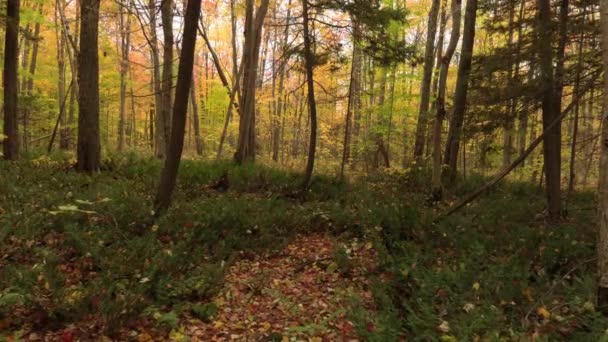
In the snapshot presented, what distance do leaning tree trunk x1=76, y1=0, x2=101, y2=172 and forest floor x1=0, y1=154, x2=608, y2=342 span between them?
654 millimetres

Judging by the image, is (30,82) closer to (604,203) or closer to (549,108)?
(549,108)

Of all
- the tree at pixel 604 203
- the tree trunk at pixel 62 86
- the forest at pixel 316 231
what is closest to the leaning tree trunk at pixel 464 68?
the forest at pixel 316 231

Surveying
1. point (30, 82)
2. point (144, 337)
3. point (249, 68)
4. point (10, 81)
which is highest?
point (30, 82)

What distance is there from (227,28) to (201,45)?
3031 millimetres

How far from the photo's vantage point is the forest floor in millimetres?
4219

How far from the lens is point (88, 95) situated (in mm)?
9852

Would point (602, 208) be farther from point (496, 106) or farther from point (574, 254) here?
point (496, 106)

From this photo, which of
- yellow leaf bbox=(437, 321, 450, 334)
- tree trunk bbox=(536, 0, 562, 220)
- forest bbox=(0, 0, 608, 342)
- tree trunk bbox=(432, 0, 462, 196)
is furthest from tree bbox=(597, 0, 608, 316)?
tree trunk bbox=(432, 0, 462, 196)

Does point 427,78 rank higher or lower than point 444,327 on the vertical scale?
higher

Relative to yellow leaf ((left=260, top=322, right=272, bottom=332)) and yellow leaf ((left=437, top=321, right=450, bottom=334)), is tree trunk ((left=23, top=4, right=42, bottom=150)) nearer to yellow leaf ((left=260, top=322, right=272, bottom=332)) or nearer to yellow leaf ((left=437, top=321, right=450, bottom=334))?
yellow leaf ((left=260, top=322, right=272, bottom=332))

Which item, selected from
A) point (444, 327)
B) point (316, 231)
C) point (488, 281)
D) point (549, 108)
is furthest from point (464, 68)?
point (444, 327)

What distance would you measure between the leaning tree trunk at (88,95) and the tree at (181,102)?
3.59 meters

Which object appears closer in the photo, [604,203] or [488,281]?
[604,203]

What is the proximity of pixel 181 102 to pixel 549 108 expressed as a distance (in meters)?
7.32
